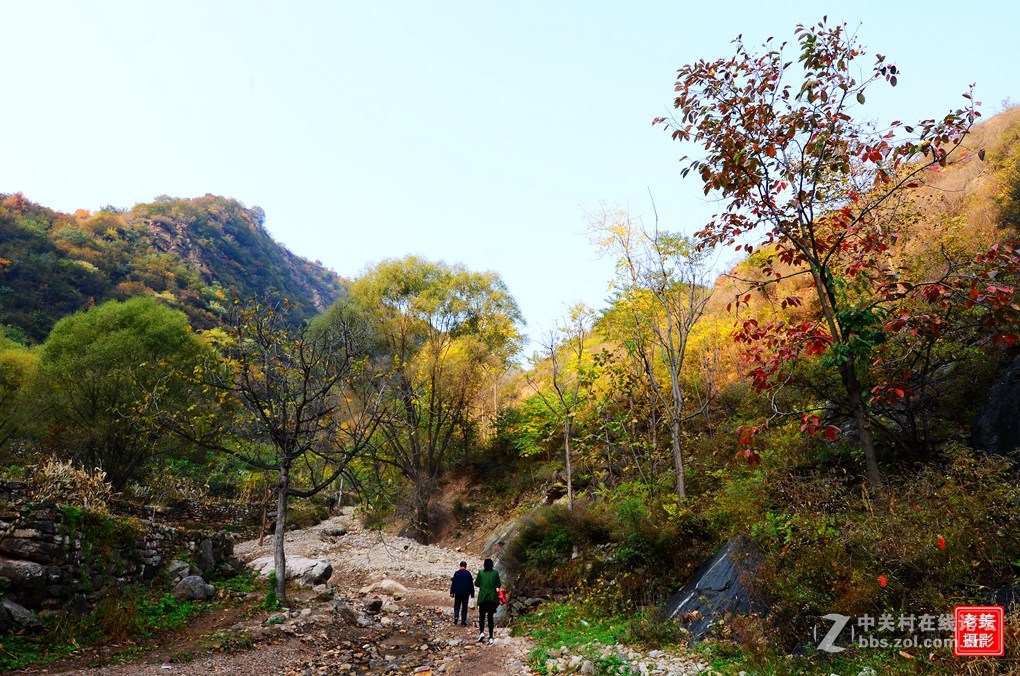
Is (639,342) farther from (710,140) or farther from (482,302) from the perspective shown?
(482,302)

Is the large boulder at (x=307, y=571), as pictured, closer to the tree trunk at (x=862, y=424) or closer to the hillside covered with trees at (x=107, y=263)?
the hillside covered with trees at (x=107, y=263)

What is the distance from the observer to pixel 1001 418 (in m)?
5.81

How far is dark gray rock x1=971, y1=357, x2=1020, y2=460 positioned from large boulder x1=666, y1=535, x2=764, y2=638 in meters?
2.81

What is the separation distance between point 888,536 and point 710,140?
164 inches

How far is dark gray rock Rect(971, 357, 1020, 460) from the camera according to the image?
559 cm

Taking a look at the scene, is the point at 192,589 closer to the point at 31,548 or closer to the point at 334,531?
the point at 31,548

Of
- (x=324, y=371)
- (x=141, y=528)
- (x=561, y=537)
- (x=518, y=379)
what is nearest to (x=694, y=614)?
(x=561, y=537)

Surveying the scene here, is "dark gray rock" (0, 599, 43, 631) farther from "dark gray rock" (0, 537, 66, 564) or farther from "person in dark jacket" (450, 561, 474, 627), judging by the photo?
"person in dark jacket" (450, 561, 474, 627)

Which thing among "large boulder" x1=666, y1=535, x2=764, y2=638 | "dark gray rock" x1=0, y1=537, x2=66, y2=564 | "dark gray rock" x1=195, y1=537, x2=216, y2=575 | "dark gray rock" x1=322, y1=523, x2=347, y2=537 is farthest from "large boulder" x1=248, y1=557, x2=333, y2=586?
"dark gray rock" x1=322, y1=523, x2=347, y2=537

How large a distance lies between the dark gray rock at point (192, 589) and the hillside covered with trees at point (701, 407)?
4.19ft

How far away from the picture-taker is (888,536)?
4.71m

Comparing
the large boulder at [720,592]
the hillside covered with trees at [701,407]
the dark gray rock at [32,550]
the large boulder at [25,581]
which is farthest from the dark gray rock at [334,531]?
the large boulder at [720,592]

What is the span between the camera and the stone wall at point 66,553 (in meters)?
6.59

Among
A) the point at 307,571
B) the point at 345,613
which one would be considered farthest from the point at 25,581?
the point at 307,571
